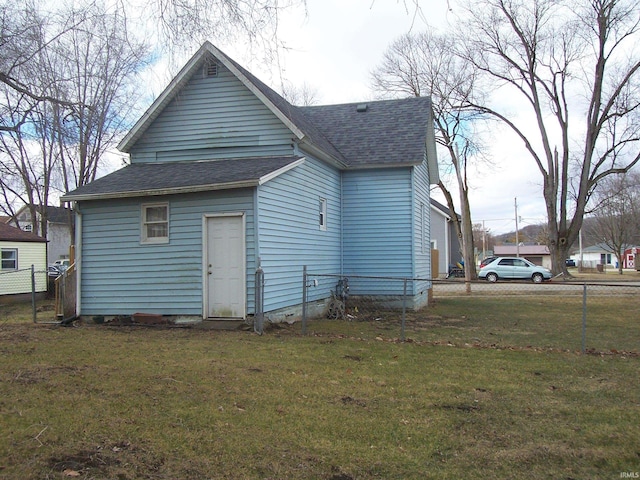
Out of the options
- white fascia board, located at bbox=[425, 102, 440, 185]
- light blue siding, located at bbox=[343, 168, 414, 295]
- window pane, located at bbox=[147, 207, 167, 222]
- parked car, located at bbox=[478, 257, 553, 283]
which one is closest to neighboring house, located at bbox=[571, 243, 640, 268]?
parked car, located at bbox=[478, 257, 553, 283]

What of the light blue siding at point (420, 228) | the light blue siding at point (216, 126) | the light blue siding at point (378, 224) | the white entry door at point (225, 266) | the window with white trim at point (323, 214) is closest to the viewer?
the white entry door at point (225, 266)

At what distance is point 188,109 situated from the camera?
12766 millimetres

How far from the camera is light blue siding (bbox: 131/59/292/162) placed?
12234 mm

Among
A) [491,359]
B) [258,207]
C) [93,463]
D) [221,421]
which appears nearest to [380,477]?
[221,421]

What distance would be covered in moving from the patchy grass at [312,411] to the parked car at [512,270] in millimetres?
24738

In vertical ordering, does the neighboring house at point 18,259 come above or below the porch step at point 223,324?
above

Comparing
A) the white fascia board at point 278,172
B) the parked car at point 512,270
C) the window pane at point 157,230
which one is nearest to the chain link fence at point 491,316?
the white fascia board at point 278,172

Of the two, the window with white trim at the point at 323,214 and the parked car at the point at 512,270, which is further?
the parked car at the point at 512,270

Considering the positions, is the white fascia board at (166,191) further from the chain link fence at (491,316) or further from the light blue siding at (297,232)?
the chain link fence at (491,316)

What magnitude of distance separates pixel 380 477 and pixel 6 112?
1169 centimetres

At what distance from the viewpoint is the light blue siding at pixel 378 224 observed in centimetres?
1469

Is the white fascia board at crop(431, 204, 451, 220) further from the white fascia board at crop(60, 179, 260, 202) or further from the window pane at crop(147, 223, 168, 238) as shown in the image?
the white fascia board at crop(60, 179, 260, 202)

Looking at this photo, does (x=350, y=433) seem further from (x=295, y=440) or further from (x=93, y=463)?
(x=93, y=463)

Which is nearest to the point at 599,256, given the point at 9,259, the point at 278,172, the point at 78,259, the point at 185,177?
the point at 9,259
